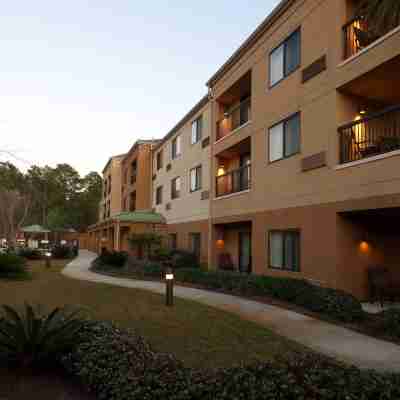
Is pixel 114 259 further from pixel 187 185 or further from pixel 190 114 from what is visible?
pixel 190 114

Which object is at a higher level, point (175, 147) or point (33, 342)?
point (175, 147)

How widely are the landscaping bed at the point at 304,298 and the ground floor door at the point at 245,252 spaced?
10.8ft

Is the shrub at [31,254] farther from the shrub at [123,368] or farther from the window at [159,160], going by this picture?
the shrub at [123,368]

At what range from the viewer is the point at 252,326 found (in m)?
8.59

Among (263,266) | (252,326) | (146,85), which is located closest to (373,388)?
(252,326)

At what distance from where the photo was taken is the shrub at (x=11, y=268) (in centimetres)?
1706

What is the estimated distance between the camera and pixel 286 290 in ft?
37.4

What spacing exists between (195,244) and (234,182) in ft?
17.4

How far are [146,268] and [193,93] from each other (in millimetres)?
77685

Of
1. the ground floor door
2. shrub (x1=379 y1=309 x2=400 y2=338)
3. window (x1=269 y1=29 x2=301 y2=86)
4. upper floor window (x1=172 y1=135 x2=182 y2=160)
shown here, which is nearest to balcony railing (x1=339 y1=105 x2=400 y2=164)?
window (x1=269 y1=29 x2=301 y2=86)

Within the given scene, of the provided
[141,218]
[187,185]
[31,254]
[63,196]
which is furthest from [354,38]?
[63,196]

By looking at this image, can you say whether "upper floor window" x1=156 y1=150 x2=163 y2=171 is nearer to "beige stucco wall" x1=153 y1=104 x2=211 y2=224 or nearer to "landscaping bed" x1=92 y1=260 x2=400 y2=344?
"beige stucco wall" x1=153 y1=104 x2=211 y2=224

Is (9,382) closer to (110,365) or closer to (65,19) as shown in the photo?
(110,365)

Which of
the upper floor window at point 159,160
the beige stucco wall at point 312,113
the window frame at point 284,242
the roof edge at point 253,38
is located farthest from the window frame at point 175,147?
the window frame at point 284,242
